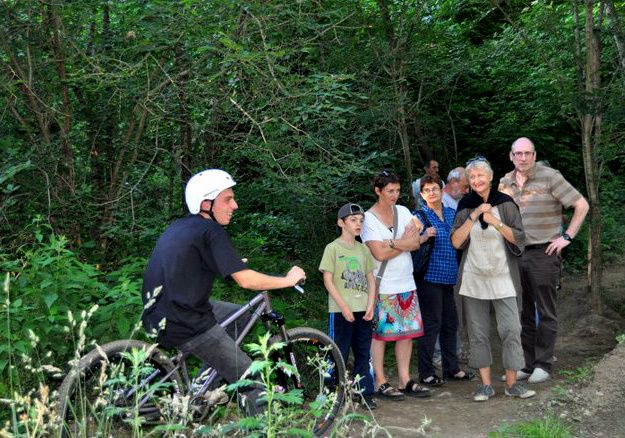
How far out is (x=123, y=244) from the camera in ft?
24.9

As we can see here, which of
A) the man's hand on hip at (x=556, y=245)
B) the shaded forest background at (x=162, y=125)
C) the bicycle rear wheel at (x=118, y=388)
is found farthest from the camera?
the man's hand on hip at (x=556, y=245)

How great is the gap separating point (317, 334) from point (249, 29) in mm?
2694

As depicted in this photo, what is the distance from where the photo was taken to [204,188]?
459cm

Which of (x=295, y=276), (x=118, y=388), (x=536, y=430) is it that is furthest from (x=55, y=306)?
(x=536, y=430)

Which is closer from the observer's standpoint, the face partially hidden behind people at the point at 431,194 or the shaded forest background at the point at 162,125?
the shaded forest background at the point at 162,125

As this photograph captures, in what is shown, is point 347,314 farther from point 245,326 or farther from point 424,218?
A: point 424,218

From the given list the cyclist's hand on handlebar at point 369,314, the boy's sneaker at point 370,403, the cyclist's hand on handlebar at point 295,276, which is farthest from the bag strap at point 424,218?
the cyclist's hand on handlebar at point 295,276

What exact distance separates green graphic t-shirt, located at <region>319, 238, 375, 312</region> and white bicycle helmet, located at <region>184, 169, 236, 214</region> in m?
1.80

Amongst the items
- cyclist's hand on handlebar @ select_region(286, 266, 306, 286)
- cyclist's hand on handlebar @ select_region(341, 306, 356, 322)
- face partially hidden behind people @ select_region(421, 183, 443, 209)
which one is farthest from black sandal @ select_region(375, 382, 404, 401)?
cyclist's hand on handlebar @ select_region(286, 266, 306, 286)

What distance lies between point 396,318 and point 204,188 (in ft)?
9.14

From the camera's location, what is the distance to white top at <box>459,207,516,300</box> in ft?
21.1

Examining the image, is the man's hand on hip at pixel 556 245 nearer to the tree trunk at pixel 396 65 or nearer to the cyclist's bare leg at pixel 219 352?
the cyclist's bare leg at pixel 219 352

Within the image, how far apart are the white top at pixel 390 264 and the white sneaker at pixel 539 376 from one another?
137 centimetres

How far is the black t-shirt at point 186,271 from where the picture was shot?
4.37 m
